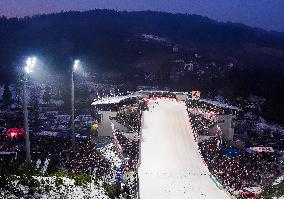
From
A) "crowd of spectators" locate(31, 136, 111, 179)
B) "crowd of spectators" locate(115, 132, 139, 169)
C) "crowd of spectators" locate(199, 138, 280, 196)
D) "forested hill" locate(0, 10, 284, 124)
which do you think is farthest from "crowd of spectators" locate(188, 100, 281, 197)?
"forested hill" locate(0, 10, 284, 124)

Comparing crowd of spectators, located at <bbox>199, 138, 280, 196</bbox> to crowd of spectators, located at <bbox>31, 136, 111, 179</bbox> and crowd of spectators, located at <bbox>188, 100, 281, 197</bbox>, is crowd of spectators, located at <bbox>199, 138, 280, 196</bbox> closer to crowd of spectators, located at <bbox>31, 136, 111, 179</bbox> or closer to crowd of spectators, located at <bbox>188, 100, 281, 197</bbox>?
crowd of spectators, located at <bbox>188, 100, 281, 197</bbox>

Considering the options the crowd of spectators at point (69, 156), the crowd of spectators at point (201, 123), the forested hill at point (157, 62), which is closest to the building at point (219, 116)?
the crowd of spectators at point (201, 123)

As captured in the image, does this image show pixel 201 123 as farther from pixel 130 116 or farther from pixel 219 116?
pixel 130 116

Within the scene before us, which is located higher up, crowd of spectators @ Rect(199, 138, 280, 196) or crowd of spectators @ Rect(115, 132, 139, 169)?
crowd of spectators @ Rect(115, 132, 139, 169)

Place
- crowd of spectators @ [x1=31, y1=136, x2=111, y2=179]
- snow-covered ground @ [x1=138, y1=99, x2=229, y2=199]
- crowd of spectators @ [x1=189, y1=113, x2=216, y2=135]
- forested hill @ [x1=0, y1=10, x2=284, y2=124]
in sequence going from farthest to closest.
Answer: forested hill @ [x1=0, y1=10, x2=284, y2=124] → crowd of spectators @ [x1=189, y1=113, x2=216, y2=135] → crowd of spectators @ [x1=31, y1=136, x2=111, y2=179] → snow-covered ground @ [x1=138, y1=99, x2=229, y2=199]

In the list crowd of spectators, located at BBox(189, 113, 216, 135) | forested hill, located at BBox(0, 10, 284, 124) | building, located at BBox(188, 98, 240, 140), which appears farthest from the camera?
forested hill, located at BBox(0, 10, 284, 124)

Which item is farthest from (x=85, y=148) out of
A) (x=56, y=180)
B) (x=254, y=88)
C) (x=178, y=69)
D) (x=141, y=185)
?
(x=178, y=69)

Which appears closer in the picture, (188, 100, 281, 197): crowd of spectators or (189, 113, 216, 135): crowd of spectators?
(188, 100, 281, 197): crowd of spectators

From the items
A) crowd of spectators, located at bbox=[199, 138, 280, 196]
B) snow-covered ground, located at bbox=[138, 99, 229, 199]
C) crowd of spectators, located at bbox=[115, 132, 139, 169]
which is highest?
snow-covered ground, located at bbox=[138, 99, 229, 199]

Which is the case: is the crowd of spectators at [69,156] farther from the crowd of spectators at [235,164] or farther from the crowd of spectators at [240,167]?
the crowd of spectators at [240,167]
